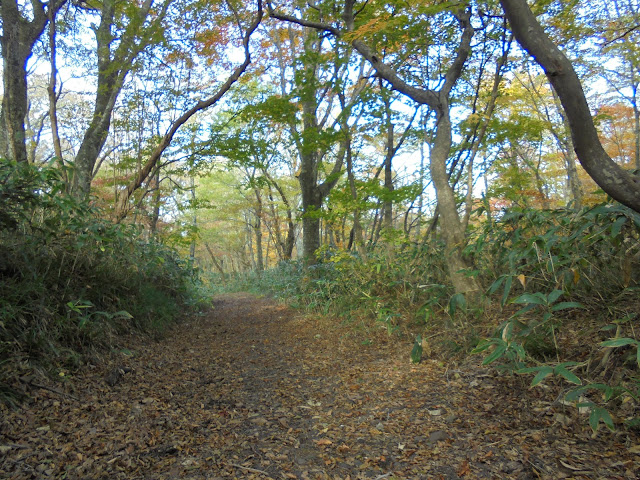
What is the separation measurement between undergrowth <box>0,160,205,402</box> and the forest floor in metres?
0.27

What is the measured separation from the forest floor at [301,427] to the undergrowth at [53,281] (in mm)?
265

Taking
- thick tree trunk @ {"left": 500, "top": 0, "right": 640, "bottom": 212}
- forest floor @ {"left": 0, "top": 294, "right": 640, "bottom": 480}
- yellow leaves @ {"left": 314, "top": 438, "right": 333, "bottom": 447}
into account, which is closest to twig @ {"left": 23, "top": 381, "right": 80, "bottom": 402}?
forest floor @ {"left": 0, "top": 294, "right": 640, "bottom": 480}

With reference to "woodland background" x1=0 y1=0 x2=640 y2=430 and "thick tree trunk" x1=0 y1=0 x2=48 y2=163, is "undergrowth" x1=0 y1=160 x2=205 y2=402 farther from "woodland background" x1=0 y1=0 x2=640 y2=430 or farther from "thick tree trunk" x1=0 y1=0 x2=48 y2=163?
"thick tree trunk" x1=0 y1=0 x2=48 y2=163

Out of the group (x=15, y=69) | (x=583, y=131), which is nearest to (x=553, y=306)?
(x=583, y=131)

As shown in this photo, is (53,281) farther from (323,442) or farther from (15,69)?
(15,69)

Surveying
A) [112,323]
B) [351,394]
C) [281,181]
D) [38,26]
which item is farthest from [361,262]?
[281,181]

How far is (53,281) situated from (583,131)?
4.39m

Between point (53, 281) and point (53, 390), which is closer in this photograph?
point (53, 390)

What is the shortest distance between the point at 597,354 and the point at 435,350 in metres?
1.46

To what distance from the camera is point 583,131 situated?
7.21 feet

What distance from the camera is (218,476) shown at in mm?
1834

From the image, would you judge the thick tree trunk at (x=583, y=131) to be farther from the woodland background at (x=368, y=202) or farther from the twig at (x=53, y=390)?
the twig at (x=53, y=390)

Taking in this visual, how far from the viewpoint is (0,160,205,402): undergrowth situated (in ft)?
8.59

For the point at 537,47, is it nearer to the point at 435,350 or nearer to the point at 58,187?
the point at 435,350
